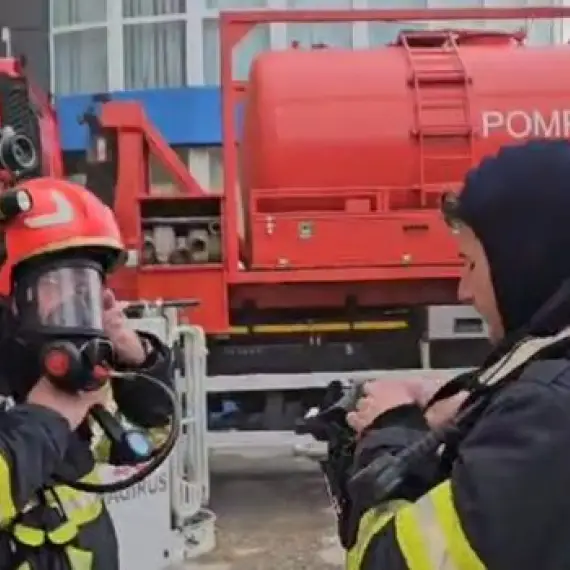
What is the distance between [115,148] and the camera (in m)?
7.50

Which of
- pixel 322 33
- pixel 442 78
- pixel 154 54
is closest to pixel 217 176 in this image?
pixel 442 78

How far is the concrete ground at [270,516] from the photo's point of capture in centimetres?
594

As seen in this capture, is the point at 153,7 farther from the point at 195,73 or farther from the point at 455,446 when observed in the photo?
the point at 455,446

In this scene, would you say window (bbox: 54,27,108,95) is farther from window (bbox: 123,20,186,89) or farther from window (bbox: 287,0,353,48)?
window (bbox: 287,0,353,48)

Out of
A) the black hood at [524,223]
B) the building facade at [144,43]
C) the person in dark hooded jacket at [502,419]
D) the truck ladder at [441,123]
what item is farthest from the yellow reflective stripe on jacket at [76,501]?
the building facade at [144,43]

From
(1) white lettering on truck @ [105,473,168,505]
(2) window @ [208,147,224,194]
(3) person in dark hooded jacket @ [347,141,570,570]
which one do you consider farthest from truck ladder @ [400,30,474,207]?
(3) person in dark hooded jacket @ [347,141,570,570]

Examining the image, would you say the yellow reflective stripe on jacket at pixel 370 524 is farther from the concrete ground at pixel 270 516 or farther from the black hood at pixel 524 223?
the concrete ground at pixel 270 516

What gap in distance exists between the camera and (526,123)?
7090mm

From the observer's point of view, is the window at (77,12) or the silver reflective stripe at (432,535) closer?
the silver reflective stripe at (432,535)

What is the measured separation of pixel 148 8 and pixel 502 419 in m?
17.5

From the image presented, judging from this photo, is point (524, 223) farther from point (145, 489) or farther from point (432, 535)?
point (145, 489)

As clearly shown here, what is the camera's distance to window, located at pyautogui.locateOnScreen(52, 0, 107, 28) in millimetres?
18453

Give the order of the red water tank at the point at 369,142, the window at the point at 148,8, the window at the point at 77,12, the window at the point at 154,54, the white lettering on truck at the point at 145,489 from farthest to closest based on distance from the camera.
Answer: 1. the window at the point at 77,12
2. the window at the point at 148,8
3. the window at the point at 154,54
4. the red water tank at the point at 369,142
5. the white lettering on truck at the point at 145,489

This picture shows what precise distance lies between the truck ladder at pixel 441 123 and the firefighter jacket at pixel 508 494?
219 inches
